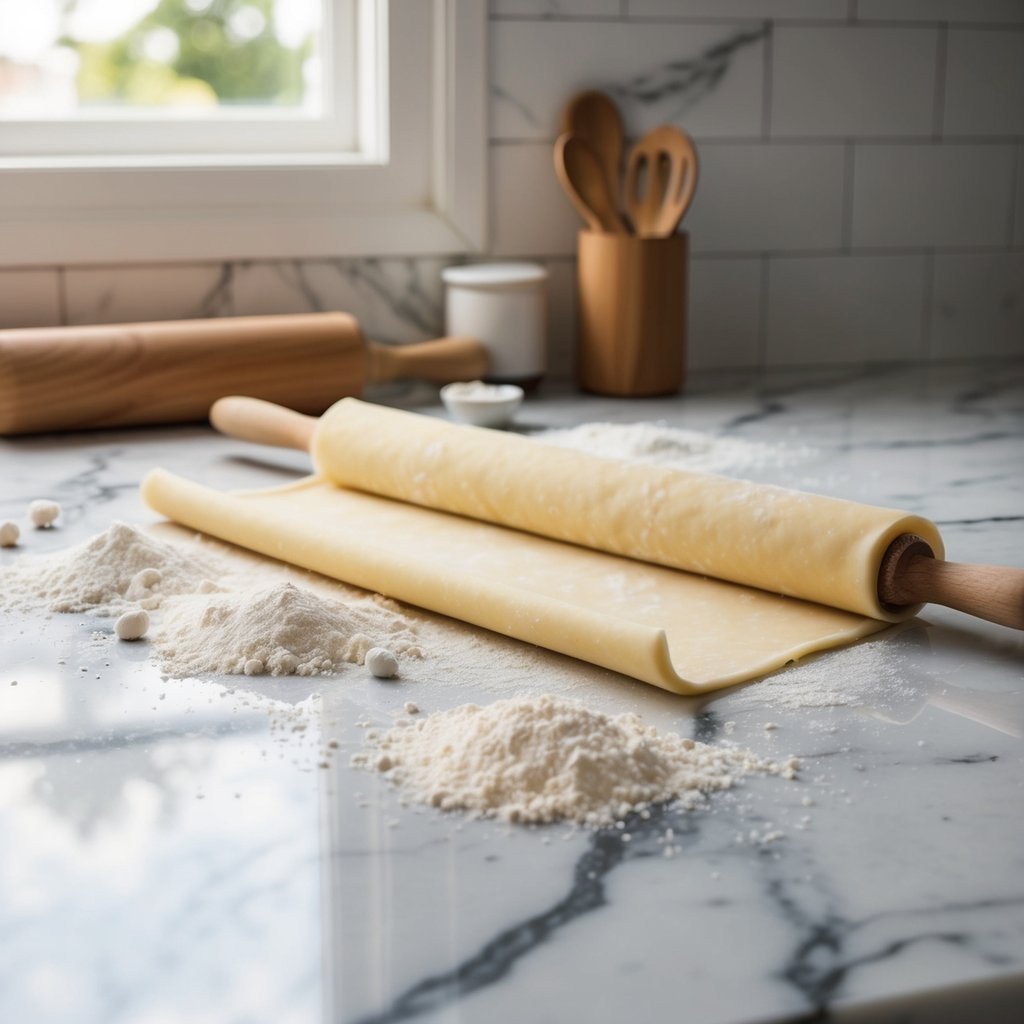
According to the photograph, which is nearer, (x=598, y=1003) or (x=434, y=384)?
(x=598, y=1003)

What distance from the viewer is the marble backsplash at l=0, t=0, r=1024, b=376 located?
168 cm

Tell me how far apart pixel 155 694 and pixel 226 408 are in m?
0.64

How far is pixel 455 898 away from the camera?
530mm

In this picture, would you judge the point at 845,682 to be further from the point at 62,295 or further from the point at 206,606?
the point at 62,295

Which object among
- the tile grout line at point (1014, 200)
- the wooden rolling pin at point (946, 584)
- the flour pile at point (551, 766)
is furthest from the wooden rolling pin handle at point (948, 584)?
the tile grout line at point (1014, 200)

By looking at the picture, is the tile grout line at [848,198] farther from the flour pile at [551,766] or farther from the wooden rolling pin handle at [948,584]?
the flour pile at [551,766]

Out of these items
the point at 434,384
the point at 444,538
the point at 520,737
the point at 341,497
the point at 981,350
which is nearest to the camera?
the point at 520,737

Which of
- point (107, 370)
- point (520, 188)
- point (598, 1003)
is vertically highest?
point (520, 188)

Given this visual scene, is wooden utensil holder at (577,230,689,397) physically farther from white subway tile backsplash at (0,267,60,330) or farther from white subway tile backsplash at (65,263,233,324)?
white subway tile backsplash at (0,267,60,330)

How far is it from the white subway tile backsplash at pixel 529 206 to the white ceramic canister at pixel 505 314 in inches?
3.8

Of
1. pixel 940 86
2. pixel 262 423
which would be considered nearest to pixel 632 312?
pixel 262 423

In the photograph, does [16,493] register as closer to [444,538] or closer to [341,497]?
[341,497]

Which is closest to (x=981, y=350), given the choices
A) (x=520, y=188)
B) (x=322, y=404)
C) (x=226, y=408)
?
(x=520, y=188)

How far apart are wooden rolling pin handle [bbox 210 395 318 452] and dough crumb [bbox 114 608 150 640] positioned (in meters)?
0.43
